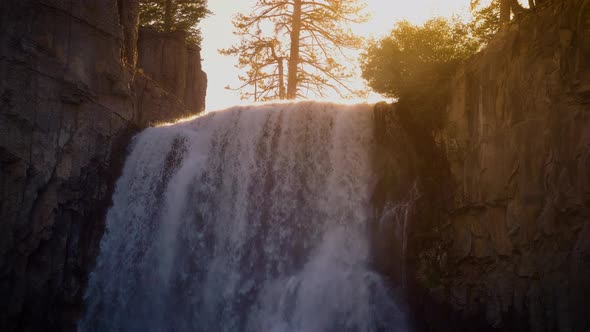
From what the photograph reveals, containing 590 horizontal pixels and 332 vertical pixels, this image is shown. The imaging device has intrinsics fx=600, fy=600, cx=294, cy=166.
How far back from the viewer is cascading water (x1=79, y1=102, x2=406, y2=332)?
13703mm

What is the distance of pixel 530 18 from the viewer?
11.9 m

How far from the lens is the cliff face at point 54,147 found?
15.5 meters

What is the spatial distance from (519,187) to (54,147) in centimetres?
1196

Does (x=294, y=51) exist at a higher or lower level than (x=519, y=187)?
higher

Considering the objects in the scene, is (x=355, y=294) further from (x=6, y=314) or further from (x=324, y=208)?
(x=6, y=314)

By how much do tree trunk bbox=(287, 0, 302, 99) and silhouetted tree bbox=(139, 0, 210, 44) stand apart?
8.80 metres

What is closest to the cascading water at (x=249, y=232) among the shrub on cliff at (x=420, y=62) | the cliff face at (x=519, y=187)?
the shrub on cliff at (x=420, y=62)

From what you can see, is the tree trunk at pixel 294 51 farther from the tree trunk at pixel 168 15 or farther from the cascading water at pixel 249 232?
the tree trunk at pixel 168 15

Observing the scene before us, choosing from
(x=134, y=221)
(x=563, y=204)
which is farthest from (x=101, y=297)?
(x=563, y=204)

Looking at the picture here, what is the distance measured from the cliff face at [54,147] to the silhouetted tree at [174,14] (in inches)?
486

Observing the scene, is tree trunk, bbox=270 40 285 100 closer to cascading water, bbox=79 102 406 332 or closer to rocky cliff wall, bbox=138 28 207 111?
rocky cliff wall, bbox=138 28 207 111

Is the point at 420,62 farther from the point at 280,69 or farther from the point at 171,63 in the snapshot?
the point at 171,63

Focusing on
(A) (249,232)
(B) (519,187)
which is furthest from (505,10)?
(A) (249,232)

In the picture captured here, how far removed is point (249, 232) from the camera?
1482 centimetres
